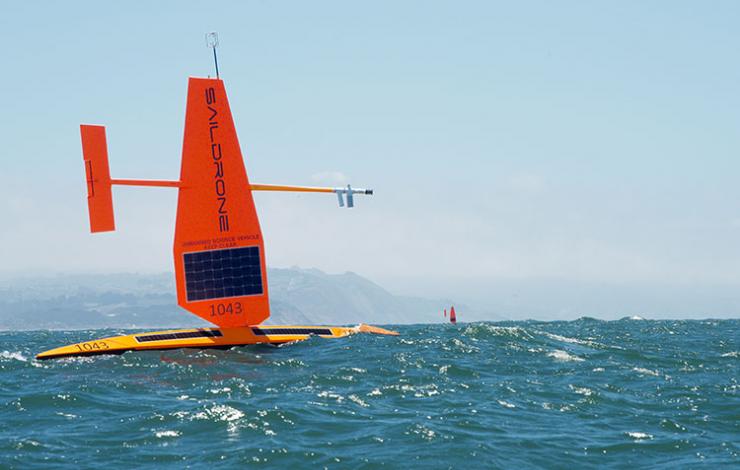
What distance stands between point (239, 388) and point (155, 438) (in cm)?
611

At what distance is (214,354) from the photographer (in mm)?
32438

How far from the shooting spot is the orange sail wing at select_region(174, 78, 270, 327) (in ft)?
112

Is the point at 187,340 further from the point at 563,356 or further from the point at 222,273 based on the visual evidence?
the point at 563,356

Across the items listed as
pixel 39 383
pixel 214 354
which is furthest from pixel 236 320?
pixel 39 383

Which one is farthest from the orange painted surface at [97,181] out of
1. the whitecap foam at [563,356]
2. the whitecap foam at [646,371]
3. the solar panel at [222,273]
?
the whitecap foam at [646,371]

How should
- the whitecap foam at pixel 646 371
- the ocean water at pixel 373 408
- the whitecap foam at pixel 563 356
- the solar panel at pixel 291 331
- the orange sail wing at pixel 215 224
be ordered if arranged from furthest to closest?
the solar panel at pixel 291 331 → the orange sail wing at pixel 215 224 → the whitecap foam at pixel 563 356 → the whitecap foam at pixel 646 371 → the ocean water at pixel 373 408

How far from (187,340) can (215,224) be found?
484cm

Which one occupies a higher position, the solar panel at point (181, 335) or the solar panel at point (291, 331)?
the solar panel at point (181, 335)

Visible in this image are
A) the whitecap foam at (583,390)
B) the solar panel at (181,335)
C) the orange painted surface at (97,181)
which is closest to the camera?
the whitecap foam at (583,390)

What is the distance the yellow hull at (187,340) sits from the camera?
33.1m

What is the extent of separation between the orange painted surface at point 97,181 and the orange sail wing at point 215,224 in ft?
9.16

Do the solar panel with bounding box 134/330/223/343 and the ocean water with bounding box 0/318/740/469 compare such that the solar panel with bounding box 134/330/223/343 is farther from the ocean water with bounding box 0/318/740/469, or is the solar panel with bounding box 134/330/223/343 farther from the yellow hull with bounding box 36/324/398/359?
the ocean water with bounding box 0/318/740/469

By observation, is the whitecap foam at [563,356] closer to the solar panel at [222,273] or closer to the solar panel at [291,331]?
the solar panel at [291,331]

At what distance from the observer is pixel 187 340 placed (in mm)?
34500
